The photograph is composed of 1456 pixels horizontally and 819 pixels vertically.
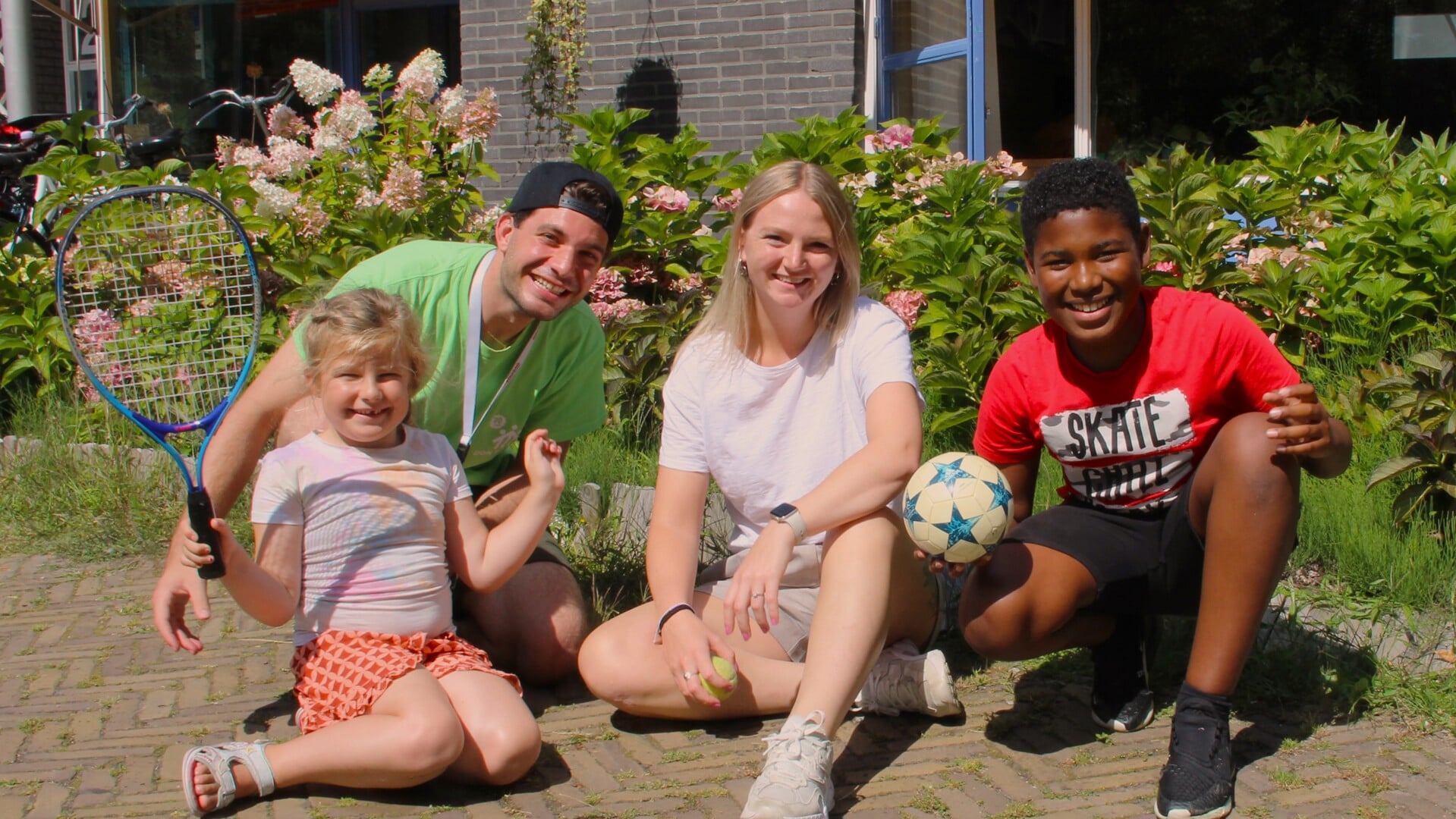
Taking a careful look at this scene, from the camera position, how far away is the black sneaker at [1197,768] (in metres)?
2.66

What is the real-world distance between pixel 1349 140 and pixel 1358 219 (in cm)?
76

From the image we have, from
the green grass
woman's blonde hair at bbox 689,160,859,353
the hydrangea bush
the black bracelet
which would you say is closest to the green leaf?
the hydrangea bush

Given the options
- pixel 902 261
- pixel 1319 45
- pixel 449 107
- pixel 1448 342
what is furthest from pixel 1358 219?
pixel 1319 45

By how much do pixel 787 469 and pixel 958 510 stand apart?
1.77 feet

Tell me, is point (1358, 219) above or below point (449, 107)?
below

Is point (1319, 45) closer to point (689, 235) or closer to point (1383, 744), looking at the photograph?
point (689, 235)

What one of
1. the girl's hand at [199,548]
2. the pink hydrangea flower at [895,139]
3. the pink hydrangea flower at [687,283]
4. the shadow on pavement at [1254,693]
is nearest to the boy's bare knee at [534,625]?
the girl's hand at [199,548]

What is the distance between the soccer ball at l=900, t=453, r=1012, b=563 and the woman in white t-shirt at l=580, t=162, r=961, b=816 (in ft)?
0.36

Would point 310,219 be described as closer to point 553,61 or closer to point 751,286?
point 553,61

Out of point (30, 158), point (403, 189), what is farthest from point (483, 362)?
point (30, 158)

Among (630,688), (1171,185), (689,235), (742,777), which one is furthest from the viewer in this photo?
(689,235)

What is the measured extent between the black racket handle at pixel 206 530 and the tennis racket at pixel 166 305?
0.48 metres

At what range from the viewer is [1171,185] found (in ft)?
15.2

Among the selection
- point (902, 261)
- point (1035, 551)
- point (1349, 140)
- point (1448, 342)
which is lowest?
point (1035, 551)
